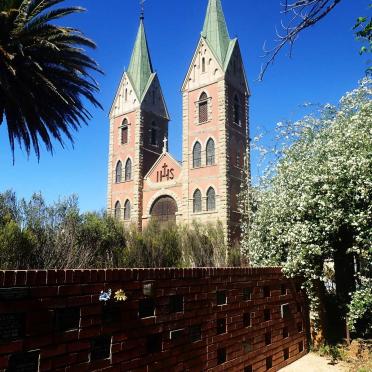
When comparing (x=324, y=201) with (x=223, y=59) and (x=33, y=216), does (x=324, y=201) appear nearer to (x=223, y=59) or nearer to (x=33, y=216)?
(x=33, y=216)

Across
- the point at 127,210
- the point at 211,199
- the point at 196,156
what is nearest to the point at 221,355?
the point at 211,199

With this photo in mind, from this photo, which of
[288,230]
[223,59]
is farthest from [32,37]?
[223,59]

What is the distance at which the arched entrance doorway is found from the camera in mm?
34781

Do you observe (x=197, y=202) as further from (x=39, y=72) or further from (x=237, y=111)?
(x=39, y=72)

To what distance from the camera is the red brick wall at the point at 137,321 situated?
3.40 m

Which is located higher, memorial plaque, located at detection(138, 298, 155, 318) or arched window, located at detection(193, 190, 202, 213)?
arched window, located at detection(193, 190, 202, 213)

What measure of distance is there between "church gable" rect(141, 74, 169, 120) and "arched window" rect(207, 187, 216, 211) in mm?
14618

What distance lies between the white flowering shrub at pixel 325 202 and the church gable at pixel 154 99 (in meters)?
31.8

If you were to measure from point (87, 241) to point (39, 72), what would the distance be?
10.1 meters

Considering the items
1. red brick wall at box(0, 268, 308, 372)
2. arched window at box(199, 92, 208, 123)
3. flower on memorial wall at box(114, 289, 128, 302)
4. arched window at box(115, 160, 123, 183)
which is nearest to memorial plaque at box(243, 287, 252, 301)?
red brick wall at box(0, 268, 308, 372)

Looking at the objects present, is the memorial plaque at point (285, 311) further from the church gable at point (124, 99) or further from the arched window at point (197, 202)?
the church gable at point (124, 99)

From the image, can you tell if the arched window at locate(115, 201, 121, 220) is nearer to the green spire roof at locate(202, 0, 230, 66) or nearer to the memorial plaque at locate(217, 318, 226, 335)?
the green spire roof at locate(202, 0, 230, 66)

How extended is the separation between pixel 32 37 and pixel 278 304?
10542 millimetres

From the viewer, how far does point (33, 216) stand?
17.3 m
